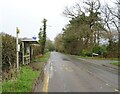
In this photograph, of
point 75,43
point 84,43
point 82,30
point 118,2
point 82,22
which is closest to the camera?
point 118,2

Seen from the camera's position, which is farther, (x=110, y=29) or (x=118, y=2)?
(x=110, y=29)

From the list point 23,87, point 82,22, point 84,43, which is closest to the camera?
point 23,87

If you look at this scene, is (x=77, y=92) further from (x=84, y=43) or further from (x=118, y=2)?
(x=84, y=43)

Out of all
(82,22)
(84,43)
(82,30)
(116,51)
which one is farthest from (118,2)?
(84,43)

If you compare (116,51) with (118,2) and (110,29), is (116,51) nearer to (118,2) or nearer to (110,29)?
(110,29)

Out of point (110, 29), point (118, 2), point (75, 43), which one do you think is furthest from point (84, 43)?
point (118, 2)

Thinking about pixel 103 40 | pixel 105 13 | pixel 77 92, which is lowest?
pixel 77 92

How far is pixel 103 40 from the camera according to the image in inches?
2815

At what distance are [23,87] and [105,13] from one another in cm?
5129

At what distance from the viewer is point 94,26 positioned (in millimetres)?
66875

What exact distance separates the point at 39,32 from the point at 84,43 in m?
13.2

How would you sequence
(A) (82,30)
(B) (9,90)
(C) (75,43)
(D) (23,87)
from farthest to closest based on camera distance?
(C) (75,43)
(A) (82,30)
(D) (23,87)
(B) (9,90)

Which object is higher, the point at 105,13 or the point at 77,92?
the point at 105,13

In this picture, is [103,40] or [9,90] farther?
[103,40]
